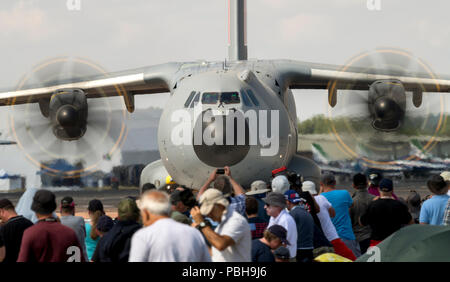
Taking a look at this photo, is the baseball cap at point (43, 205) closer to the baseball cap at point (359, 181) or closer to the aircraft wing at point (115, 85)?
the baseball cap at point (359, 181)

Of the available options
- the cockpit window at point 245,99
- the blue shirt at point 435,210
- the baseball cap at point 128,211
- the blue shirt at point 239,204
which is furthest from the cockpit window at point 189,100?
the baseball cap at point 128,211

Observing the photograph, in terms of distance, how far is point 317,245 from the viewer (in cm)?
759

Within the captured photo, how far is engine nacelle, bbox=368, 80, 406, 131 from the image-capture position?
15.1 meters

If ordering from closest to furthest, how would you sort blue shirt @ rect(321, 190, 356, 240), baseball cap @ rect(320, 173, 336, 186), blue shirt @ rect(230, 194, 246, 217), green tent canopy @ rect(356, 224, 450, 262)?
green tent canopy @ rect(356, 224, 450, 262)
blue shirt @ rect(230, 194, 246, 217)
blue shirt @ rect(321, 190, 356, 240)
baseball cap @ rect(320, 173, 336, 186)

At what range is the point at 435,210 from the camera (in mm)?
8289

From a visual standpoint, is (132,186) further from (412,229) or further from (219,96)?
(412,229)

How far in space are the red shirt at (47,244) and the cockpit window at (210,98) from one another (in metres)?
6.88

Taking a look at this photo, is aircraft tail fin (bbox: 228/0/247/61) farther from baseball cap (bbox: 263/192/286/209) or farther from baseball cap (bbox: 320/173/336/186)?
baseball cap (bbox: 263/192/286/209)

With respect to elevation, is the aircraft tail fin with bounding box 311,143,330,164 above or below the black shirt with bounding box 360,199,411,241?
below

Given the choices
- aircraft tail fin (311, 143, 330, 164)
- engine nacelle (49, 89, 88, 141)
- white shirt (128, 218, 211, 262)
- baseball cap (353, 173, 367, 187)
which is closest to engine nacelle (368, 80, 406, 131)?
baseball cap (353, 173, 367, 187)

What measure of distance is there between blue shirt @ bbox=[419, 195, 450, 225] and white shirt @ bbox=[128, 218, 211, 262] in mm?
4621

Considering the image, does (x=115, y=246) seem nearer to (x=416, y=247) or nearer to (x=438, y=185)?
(x=416, y=247)

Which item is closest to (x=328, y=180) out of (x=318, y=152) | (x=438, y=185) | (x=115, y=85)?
(x=438, y=185)
